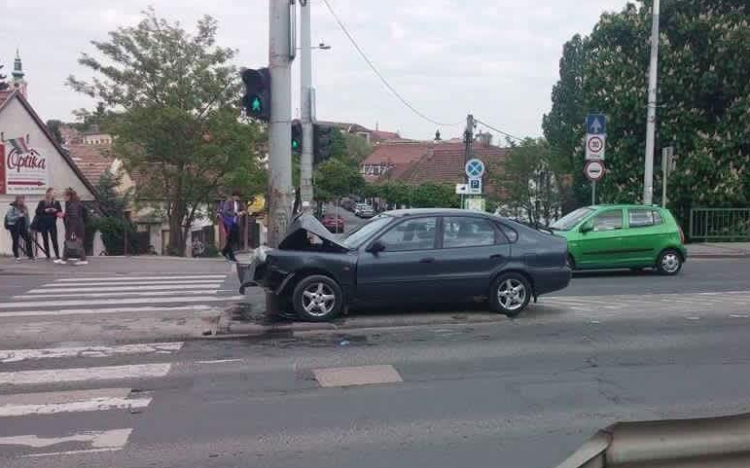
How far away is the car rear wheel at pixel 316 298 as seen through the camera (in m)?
10.1

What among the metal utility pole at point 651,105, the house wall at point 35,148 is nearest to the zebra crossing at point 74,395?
the metal utility pole at point 651,105

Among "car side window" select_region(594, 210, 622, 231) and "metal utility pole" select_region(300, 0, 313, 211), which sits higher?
"metal utility pole" select_region(300, 0, 313, 211)

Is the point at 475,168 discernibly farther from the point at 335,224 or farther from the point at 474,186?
the point at 335,224

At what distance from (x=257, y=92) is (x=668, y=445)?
8743mm

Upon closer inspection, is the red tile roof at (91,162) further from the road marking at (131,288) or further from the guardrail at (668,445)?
the guardrail at (668,445)

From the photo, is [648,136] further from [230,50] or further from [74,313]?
[74,313]

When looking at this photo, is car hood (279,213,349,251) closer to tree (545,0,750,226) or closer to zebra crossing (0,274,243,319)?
zebra crossing (0,274,243,319)

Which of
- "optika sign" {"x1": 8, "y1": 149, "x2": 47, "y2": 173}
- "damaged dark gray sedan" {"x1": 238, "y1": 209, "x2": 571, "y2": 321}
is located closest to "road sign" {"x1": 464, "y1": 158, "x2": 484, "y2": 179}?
"damaged dark gray sedan" {"x1": 238, "y1": 209, "x2": 571, "y2": 321}

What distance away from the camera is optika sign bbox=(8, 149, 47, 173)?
27.9 metres

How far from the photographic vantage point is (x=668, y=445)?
2799 millimetres

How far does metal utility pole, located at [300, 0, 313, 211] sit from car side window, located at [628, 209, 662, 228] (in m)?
6.87

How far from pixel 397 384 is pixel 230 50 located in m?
23.3

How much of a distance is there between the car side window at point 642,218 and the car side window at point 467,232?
21.2ft

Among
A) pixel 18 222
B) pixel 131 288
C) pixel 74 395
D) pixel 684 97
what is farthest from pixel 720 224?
pixel 74 395
